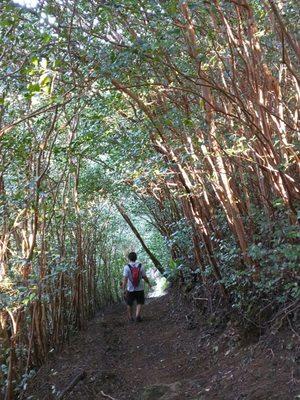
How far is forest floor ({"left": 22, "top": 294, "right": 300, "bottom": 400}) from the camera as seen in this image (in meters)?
4.05

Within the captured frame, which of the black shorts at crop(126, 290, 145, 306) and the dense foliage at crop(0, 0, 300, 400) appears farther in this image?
the black shorts at crop(126, 290, 145, 306)

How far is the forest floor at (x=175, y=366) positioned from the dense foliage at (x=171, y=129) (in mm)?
324

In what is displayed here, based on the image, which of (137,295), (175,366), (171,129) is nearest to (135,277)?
(137,295)

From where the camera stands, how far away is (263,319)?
16.4ft

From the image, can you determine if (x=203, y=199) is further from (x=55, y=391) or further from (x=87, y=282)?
(x=87, y=282)

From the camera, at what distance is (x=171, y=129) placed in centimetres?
588

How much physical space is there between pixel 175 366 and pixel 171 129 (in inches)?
116

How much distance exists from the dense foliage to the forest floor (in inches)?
12.8

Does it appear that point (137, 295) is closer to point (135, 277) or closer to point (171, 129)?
point (135, 277)

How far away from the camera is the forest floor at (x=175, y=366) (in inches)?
159

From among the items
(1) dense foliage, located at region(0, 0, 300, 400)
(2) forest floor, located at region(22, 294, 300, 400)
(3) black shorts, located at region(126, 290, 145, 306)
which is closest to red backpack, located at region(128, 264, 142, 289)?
(3) black shorts, located at region(126, 290, 145, 306)

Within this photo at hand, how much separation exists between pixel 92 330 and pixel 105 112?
4458 mm

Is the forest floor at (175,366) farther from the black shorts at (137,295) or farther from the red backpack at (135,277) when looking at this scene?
the red backpack at (135,277)

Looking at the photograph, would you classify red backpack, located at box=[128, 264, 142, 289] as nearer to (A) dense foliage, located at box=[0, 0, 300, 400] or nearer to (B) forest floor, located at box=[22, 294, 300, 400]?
(B) forest floor, located at box=[22, 294, 300, 400]
